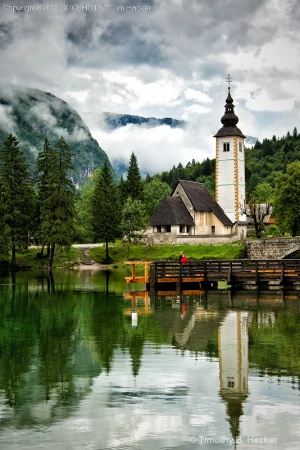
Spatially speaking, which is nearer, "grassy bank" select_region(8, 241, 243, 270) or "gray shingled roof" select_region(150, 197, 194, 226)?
"grassy bank" select_region(8, 241, 243, 270)

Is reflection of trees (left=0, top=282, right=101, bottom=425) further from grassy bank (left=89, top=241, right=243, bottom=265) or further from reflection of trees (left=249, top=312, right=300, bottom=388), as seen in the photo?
grassy bank (left=89, top=241, right=243, bottom=265)

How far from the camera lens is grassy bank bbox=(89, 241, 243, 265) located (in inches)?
3123

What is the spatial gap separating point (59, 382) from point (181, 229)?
70.1 m

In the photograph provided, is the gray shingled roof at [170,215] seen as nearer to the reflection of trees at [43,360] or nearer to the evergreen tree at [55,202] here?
the evergreen tree at [55,202]

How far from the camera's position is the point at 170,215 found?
89.8 meters

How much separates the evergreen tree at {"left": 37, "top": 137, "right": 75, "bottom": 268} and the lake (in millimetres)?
39611

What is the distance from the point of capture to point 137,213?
9025 cm

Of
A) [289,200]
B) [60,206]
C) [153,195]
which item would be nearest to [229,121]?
[289,200]

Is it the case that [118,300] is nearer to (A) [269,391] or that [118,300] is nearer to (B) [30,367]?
(B) [30,367]

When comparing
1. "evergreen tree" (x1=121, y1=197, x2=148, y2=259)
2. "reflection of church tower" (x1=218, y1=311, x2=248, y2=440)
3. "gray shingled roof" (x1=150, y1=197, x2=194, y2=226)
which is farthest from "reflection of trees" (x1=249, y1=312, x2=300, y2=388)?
"gray shingled roof" (x1=150, y1=197, x2=194, y2=226)

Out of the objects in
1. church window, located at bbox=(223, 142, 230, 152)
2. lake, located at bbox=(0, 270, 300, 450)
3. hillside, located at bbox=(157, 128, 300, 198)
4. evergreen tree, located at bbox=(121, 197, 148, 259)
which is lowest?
lake, located at bbox=(0, 270, 300, 450)

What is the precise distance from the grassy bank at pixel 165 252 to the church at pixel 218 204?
7.80ft

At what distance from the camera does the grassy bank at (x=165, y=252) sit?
79.3m

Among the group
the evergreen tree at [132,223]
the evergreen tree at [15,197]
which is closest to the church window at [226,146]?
the evergreen tree at [132,223]
